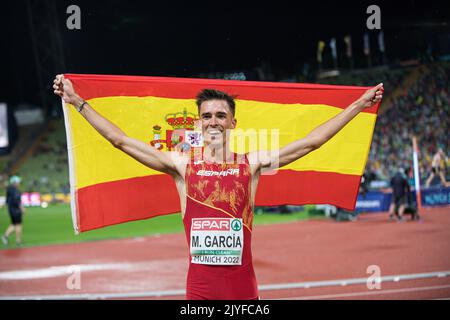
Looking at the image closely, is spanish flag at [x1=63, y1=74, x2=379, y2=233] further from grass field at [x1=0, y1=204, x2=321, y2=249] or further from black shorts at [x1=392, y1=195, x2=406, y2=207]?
black shorts at [x1=392, y1=195, x2=406, y2=207]

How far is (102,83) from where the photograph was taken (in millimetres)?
4605

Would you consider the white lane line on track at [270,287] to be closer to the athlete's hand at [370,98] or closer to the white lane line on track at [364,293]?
the white lane line on track at [364,293]

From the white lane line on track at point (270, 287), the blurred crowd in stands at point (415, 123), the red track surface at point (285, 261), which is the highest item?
the blurred crowd in stands at point (415, 123)

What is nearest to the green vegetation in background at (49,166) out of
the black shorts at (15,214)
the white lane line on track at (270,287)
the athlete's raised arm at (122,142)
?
the black shorts at (15,214)

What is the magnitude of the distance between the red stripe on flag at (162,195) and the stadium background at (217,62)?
476 centimetres

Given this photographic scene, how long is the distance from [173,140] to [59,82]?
1161 mm

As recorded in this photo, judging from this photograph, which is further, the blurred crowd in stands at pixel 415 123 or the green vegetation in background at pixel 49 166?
the green vegetation in background at pixel 49 166

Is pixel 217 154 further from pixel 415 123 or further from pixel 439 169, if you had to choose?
pixel 415 123

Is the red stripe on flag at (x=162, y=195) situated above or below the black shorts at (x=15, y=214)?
above

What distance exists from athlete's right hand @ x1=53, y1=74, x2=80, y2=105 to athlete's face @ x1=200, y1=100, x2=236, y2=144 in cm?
89

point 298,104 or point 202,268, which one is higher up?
point 298,104

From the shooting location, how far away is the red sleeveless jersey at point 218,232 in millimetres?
3633
